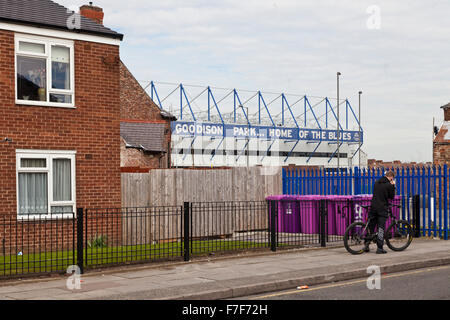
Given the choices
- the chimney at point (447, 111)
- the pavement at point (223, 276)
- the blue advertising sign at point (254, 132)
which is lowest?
the pavement at point (223, 276)

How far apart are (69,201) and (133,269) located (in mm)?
4577

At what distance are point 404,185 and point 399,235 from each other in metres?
1.50

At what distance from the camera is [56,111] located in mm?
15680

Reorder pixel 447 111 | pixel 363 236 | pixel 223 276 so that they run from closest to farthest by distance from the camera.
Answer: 1. pixel 223 276
2. pixel 363 236
3. pixel 447 111

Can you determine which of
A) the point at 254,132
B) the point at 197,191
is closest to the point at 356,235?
the point at 197,191

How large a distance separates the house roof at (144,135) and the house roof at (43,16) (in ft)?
45.1

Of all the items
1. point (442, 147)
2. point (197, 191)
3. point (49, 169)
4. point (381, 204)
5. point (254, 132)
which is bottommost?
point (381, 204)

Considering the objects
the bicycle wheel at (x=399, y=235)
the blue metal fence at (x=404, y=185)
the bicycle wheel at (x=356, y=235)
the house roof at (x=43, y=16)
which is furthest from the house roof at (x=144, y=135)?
the bicycle wheel at (x=356, y=235)

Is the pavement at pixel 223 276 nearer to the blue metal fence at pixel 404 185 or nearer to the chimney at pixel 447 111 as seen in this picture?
the blue metal fence at pixel 404 185

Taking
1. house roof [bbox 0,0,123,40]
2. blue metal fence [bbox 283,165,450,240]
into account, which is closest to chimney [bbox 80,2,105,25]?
house roof [bbox 0,0,123,40]

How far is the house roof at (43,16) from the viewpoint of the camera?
49.7 feet

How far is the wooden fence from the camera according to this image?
1639cm

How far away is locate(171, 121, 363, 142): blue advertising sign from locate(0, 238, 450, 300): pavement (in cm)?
5639

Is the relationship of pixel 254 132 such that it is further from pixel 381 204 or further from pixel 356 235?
pixel 381 204
